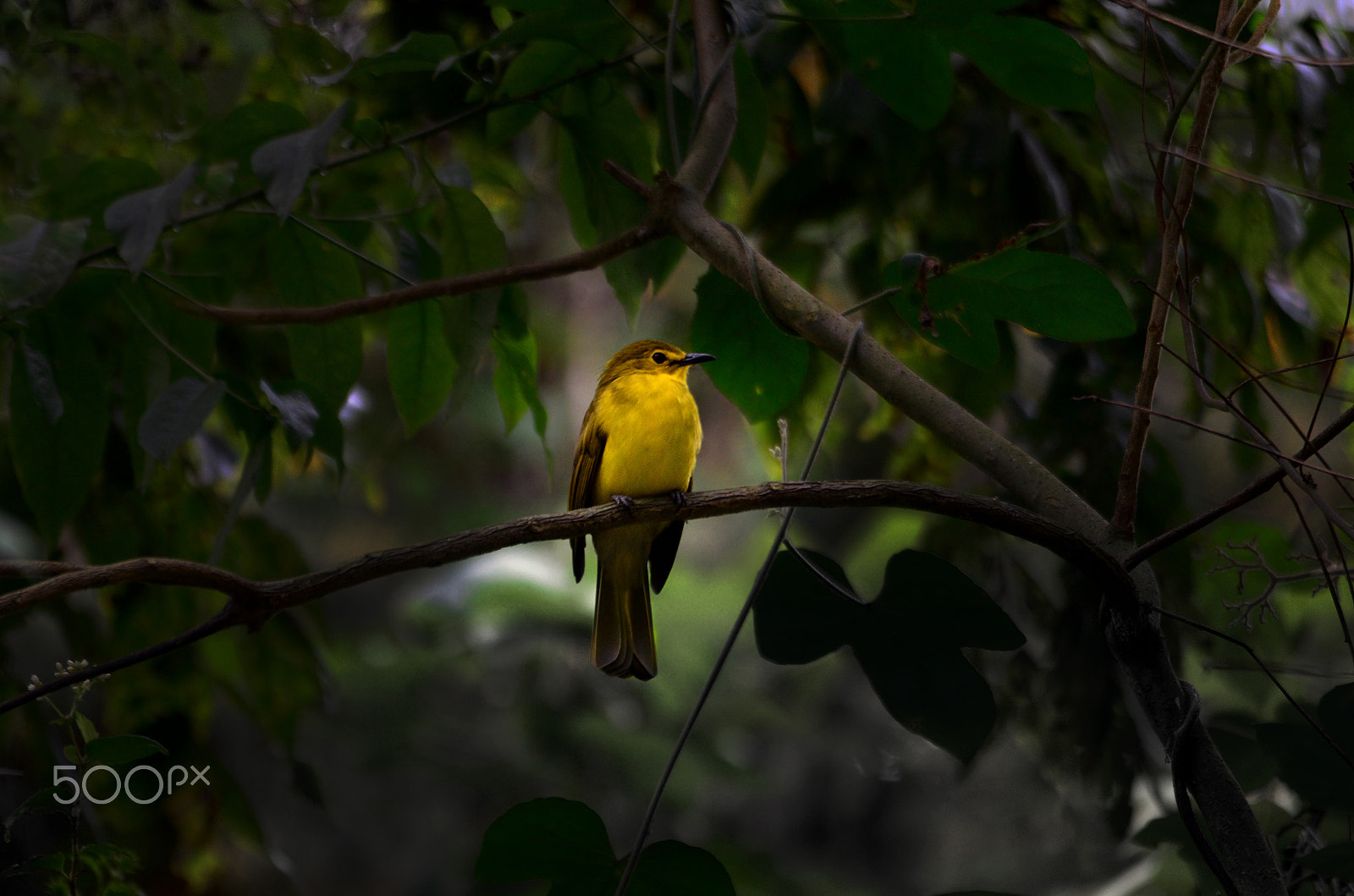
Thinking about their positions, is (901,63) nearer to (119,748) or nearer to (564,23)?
(564,23)

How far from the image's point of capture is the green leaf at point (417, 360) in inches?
58.2

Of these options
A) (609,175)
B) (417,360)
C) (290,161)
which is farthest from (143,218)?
(609,175)

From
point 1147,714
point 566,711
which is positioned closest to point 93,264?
point 1147,714

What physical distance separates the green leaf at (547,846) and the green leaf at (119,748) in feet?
1.08

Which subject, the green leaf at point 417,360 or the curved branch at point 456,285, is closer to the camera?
the curved branch at point 456,285

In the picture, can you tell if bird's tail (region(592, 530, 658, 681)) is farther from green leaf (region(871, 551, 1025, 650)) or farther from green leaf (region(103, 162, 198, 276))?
green leaf (region(103, 162, 198, 276))

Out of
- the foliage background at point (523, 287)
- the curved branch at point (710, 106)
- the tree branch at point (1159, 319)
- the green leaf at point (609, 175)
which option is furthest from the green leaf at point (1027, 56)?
the green leaf at point (609, 175)

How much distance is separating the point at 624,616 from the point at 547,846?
727 millimetres

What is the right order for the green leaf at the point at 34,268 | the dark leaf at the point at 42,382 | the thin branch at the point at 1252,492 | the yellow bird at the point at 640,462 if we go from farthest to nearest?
the yellow bird at the point at 640,462
the dark leaf at the point at 42,382
the green leaf at the point at 34,268
the thin branch at the point at 1252,492

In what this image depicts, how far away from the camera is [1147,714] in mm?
934

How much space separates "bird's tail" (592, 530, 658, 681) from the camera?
1584 millimetres

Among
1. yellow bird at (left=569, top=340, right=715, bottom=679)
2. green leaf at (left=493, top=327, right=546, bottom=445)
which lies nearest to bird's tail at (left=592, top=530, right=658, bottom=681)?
yellow bird at (left=569, top=340, right=715, bottom=679)

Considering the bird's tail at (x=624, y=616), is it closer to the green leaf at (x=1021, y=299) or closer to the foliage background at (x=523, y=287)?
the foliage background at (x=523, y=287)

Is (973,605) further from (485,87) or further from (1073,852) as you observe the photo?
(1073,852)
